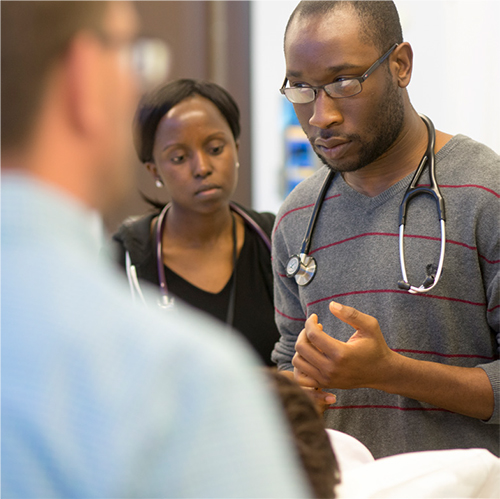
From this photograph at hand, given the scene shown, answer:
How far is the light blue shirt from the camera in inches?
14.8

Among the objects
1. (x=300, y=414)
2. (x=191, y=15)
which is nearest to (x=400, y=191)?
(x=300, y=414)

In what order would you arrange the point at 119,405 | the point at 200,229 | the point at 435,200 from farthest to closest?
the point at 200,229 → the point at 435,200 → the point at 119,405

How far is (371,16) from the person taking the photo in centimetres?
126

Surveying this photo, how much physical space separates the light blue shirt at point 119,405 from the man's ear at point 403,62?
1.02m

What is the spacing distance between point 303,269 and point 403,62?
0.50 metres

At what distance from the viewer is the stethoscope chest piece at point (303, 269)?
1387 millimetres

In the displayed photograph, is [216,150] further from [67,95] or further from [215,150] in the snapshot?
[67,95]

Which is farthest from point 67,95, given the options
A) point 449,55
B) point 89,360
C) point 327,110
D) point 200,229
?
point 449,55

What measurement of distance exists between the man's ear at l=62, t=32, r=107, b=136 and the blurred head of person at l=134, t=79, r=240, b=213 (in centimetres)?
150

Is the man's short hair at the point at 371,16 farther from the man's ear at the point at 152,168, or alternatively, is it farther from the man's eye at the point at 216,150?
the man's ear at the point at 152,168

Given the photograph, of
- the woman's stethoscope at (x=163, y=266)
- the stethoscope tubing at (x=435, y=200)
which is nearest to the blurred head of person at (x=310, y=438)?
the stethoscope tubing at (x=435, y=200)

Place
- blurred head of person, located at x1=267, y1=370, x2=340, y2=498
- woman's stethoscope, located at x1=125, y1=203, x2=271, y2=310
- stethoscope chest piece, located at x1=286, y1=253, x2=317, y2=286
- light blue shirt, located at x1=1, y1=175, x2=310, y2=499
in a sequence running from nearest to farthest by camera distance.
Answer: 1. light blue shirt, located at x1=1, y1=175, x2=310, y2=499
2. blurred head of person, located at x1=267, y1=370, x2=340, y2=498
3. stethoscope chest piece, located at x1=286, y1=253, x2=317, y2=286
4. woman's stethoscope, located at x1=125, y1=203, x2=271, y2=310

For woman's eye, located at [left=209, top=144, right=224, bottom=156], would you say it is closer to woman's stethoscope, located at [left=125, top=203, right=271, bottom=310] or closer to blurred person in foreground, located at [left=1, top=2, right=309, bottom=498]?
woman's stethoscope, located at [left=125, top=203, right=271, bottom=310]

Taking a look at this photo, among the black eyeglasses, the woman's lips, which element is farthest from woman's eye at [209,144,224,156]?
the black eyeglasses
